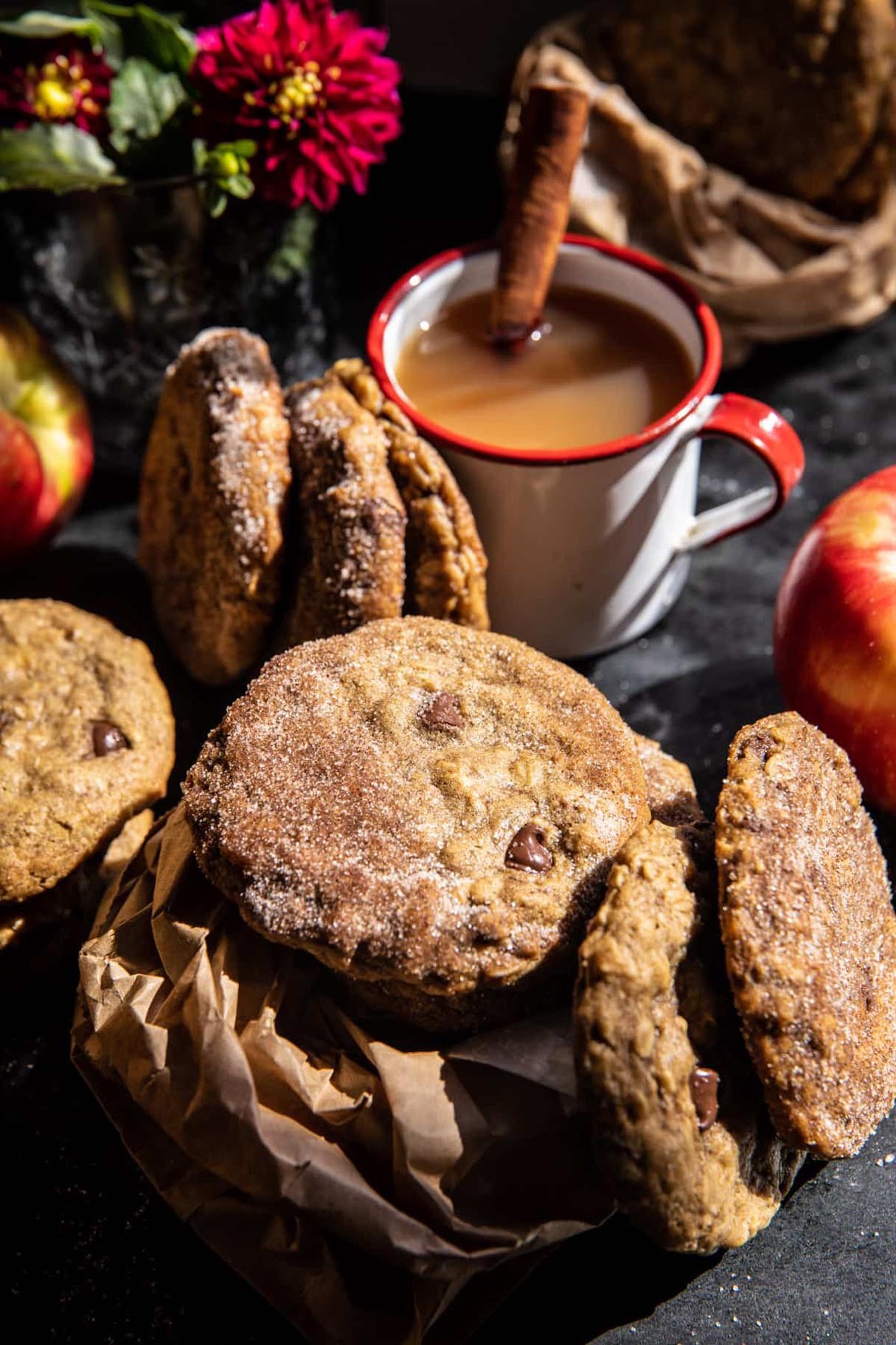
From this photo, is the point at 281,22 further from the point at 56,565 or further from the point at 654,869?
the point at 654,869

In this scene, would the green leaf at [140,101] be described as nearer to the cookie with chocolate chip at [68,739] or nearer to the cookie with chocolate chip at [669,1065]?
the cookie with chocolate chip at [68,739]

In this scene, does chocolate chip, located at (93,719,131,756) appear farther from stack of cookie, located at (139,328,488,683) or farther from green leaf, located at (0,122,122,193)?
green leaf, located at (0,122,122,193)

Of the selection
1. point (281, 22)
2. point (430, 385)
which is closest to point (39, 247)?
point (281, 22)

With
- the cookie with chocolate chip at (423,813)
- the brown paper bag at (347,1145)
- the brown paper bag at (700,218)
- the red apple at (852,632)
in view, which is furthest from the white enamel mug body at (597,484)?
the brown paper bag at (347,1145)

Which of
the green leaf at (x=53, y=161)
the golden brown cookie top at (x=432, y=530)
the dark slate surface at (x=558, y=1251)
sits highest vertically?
the green leaf at (x=53, y=161)

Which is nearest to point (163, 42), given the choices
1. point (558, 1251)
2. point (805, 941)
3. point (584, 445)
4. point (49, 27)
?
point (49, 27)

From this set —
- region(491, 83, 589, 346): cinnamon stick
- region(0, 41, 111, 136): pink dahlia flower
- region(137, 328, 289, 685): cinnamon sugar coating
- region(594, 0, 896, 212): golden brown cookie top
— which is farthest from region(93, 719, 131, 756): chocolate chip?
region(594, 0, 896, 212): golden brown cookie top

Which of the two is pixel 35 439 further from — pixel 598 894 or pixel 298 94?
pixel 598 894
